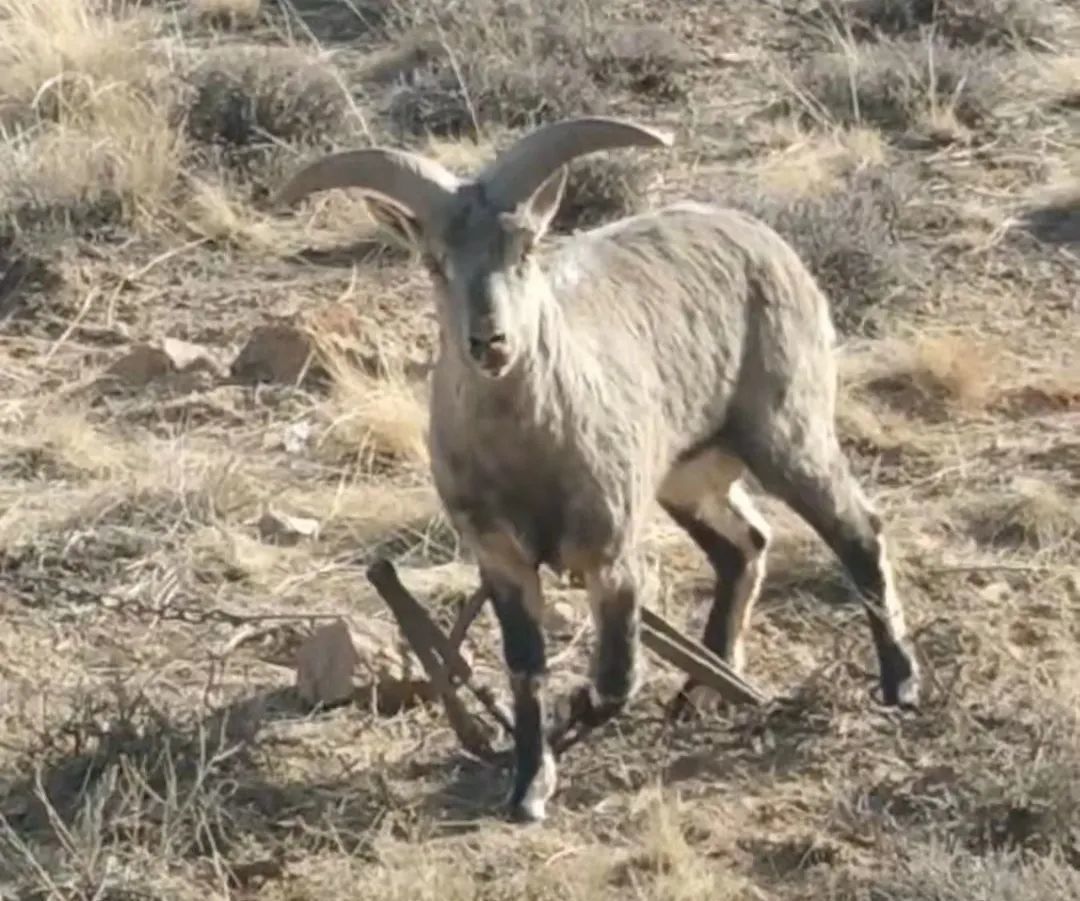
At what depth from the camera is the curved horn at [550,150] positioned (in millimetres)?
6613

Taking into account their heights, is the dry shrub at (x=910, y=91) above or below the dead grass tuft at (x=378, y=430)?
below

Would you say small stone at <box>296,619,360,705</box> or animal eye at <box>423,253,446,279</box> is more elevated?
animal eye at <box>423,253,446,279</box>

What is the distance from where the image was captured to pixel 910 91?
42.8ft

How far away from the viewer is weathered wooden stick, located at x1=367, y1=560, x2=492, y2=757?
7.24m

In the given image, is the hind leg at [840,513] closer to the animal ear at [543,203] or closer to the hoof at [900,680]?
the hoof at [900,680]

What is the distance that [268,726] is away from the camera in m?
7.51

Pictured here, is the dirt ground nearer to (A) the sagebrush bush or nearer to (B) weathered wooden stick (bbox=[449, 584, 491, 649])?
(A) the sagebrush bush

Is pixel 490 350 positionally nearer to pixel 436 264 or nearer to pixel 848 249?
pixel 436 264

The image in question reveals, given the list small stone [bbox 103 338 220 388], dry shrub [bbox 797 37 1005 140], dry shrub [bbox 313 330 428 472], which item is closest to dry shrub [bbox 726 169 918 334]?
dry shrub [bbox 797 37 1005 140]

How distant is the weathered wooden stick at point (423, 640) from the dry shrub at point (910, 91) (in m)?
6.25

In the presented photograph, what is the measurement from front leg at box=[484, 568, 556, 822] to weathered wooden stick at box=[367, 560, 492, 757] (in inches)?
6.9

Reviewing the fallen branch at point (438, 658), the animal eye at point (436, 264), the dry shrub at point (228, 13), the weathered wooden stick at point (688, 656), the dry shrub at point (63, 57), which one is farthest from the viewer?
the dry shrub at point (228, 13)

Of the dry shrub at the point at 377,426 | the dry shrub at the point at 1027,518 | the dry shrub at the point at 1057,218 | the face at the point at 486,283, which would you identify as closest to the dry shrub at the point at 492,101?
the dry shrub at the point at 1057,218

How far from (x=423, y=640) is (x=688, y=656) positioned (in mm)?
695
